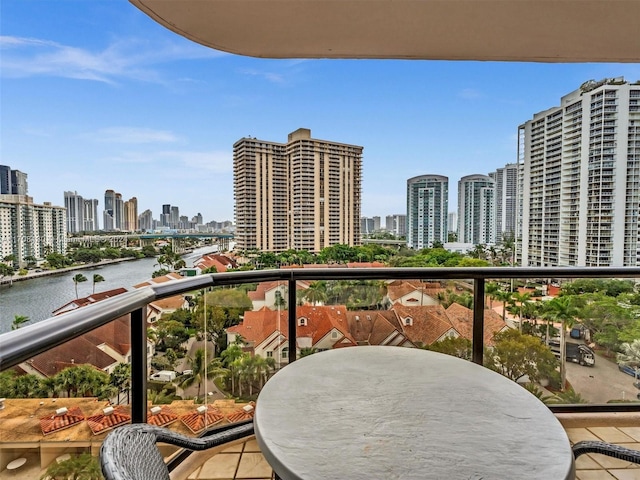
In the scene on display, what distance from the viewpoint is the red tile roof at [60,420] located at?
1.38m

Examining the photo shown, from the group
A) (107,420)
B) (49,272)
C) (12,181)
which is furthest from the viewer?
(12,181)

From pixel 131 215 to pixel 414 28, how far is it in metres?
4.84

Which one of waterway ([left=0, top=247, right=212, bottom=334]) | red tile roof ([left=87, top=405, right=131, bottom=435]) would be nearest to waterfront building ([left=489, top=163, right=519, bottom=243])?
waterway ([left=0, top=247, right=212, bottom=334])

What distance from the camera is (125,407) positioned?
176 centimetres

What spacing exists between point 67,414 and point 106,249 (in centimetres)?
286

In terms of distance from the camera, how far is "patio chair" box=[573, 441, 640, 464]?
118cm

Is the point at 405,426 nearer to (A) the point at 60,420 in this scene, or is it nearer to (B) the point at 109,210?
(A) the point at 60,420

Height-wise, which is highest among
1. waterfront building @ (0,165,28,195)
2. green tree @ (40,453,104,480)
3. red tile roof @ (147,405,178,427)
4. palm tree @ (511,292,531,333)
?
waterfront building @ (0,165,28,195)

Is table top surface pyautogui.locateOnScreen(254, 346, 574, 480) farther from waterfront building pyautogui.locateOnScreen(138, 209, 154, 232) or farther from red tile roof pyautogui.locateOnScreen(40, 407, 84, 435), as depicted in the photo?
waterfront building pyautogui.locateOnScreen(138, 209, 154, 232)

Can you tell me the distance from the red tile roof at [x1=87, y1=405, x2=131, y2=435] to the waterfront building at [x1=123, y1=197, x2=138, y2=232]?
3620 millimetres

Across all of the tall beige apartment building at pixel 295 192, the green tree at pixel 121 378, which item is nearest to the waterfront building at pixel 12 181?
the green tree at pixel 121 378

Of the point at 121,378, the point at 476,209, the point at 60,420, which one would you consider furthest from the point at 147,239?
the point at 476,209

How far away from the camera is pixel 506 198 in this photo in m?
Result: 5.65

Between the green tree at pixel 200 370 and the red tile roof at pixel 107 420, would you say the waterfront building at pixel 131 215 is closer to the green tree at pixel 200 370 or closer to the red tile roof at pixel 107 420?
Answer: the green tree at pixel 200 370
